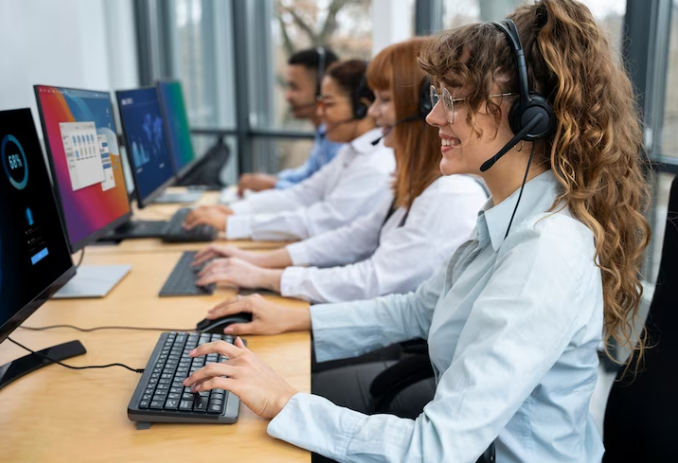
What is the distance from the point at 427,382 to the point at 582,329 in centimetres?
65

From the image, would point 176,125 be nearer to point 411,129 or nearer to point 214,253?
point 214,253

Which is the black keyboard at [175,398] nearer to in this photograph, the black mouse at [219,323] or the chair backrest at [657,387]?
the black mouse at [219,323]

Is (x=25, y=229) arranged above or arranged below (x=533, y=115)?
below

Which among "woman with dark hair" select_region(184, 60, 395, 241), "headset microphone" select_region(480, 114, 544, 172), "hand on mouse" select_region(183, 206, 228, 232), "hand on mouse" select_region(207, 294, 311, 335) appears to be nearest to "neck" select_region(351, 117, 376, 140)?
"woman with dark hair" select_region(184, 60, 395, 241)

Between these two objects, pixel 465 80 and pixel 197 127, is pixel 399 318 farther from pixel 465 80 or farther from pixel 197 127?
pixel 197 127

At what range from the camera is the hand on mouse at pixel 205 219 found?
214 cm

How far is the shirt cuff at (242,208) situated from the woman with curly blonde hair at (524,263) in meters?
1.46

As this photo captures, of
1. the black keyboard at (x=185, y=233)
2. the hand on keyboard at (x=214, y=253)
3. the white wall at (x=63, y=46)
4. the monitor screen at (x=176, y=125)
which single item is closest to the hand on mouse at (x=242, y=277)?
the hand on keyboard at (x=214, y=253)

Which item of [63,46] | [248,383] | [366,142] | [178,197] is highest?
[63,46]

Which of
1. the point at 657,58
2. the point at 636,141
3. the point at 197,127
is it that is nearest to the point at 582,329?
the point at 636,141

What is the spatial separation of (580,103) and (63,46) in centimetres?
285

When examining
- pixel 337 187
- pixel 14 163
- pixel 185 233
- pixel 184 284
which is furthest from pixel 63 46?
pixel 14 163

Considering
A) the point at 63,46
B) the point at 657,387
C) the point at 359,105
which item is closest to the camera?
the point at 657,387

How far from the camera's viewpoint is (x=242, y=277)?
1.55 meters
